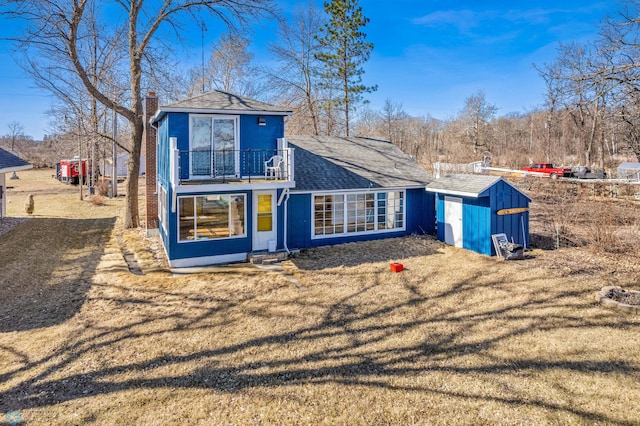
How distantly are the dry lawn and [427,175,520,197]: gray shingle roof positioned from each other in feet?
8.00

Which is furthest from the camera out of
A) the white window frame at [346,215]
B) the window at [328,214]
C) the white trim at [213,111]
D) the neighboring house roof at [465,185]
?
the window at [328,214]

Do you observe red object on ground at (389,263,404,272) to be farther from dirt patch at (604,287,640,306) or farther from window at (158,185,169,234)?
window at (158,185,169,234)

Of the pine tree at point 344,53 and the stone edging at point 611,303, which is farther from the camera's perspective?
the pine tree at point 344,53

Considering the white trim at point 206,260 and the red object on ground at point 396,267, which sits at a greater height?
the white trim at point 206,260

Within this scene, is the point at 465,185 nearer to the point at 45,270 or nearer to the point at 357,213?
the point at 357,213

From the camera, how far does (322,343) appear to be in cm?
681

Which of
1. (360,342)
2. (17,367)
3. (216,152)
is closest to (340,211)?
(216,152)

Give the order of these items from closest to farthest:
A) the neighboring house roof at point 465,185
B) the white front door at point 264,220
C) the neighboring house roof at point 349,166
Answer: the white front door at point 264,220
the neighboring house roof at point 465,185
the neighboring house roof at point 349,166

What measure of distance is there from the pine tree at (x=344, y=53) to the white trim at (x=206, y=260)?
746 inches

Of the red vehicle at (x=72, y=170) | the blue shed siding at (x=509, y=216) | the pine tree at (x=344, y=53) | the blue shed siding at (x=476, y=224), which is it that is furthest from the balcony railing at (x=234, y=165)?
the red vehicle at (x=72, y=170)

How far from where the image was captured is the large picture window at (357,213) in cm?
1400

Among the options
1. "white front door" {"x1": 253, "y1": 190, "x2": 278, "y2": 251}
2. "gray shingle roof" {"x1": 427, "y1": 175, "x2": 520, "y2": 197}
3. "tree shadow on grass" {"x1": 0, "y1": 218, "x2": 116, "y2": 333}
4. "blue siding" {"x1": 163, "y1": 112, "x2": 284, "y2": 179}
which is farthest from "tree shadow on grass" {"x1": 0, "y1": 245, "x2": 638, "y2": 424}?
"blue siding" {"x1": 163, "y1": 112, "x2": 284, "y2": 179}

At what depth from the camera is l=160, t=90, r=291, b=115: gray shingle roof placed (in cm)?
1136

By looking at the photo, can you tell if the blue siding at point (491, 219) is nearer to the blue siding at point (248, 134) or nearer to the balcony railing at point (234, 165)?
the balcony railing at point (234, 165)
